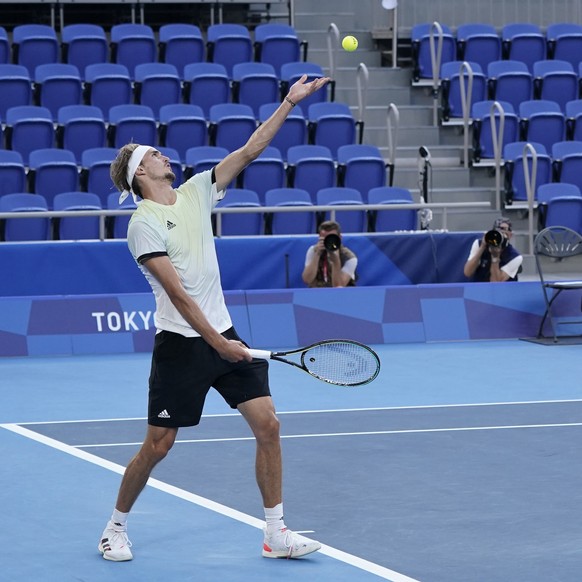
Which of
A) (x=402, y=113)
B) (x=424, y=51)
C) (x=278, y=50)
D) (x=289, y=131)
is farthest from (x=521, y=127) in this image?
(x=278, y=50)

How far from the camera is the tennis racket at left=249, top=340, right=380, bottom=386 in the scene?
6422 millimetres

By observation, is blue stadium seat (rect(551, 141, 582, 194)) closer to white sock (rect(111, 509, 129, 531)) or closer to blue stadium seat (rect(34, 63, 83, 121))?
blue stadium seat (rect(34, 63, 83, 121))

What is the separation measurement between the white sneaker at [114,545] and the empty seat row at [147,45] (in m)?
12.8

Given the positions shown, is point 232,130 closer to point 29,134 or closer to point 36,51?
point 29,134

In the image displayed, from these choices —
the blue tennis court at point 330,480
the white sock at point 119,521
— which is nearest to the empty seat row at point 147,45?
the blue tennis court at point 330,480

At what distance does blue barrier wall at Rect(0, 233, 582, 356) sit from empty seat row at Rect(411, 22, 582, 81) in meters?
5.85

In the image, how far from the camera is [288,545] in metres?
6.20

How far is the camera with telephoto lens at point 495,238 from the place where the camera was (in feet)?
47.2

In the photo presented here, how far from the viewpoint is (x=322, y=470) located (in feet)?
26.8

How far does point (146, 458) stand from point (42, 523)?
1.01 meters

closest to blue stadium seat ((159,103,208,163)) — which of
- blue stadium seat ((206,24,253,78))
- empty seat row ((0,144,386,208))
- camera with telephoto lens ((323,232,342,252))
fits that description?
empty seat row ((0,144,386,208))

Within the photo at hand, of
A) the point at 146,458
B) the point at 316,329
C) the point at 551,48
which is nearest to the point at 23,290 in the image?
the point at 316,329

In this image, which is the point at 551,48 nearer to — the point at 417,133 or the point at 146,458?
the point at 417,133

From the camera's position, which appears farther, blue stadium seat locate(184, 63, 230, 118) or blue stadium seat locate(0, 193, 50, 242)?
blue stadium seat locate(184, 63, 230, 118)
